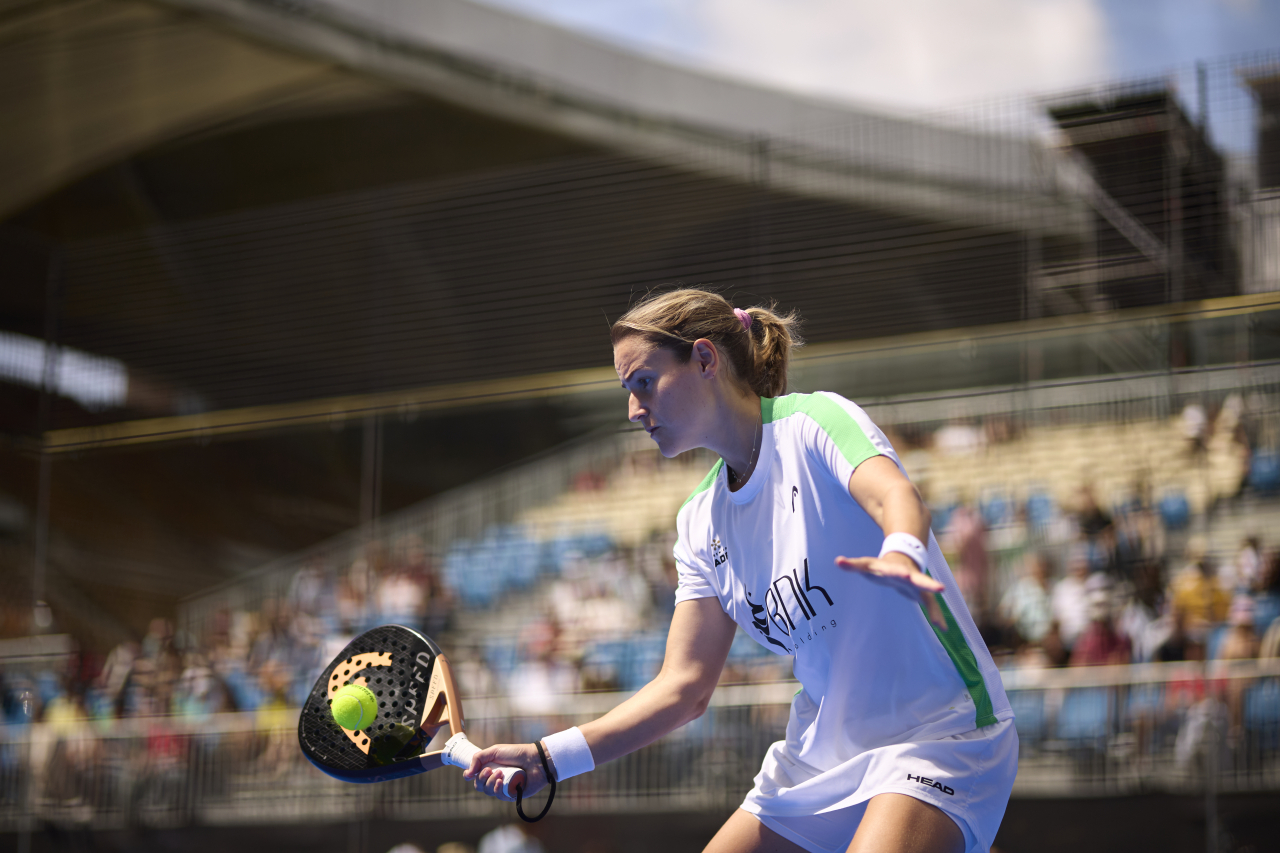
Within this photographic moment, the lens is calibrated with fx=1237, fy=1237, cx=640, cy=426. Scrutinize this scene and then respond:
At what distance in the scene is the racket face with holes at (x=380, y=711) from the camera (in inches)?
99.7

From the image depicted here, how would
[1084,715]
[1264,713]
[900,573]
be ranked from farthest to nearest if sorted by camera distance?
[1084,715] < [1264,713] < [900,573]

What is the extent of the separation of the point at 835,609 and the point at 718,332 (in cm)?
58

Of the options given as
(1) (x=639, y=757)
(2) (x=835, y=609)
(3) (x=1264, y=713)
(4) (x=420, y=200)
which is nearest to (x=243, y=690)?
(1) (x=639, y=757)

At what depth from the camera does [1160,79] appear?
8352mm

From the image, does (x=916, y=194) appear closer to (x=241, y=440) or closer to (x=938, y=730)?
(x=241, y=440)

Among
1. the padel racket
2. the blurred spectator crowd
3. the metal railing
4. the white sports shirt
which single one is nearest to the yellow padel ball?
the padel racket

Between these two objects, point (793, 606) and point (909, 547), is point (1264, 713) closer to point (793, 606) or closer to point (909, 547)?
point (793, 606)

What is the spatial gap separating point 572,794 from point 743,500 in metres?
6.79

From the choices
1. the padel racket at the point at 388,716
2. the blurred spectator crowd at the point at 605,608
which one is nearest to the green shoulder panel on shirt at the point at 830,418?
the padel racket at the point at 388,716

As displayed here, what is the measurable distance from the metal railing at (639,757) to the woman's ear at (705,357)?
5.69 m

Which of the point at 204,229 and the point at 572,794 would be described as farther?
the point at 204,229

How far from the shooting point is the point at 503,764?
92.4 inches

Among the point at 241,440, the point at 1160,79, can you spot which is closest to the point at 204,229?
the point at 241,440

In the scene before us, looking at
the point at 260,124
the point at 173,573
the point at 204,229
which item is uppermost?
the point at 260,124
